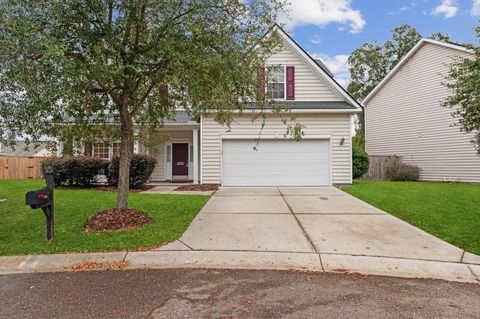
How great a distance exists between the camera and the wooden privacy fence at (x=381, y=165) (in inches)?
797

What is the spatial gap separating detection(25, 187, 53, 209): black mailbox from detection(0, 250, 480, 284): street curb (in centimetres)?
84

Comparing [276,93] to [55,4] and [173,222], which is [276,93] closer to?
[173,222]

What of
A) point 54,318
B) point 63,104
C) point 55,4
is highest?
point 55,4

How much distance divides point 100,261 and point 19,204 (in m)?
5.75

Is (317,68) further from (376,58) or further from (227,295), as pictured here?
(376,58)

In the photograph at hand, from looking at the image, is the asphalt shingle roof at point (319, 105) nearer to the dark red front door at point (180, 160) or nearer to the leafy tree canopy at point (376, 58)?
the dark red front door at point (180, 160)

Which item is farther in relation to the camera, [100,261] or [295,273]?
[100,261]

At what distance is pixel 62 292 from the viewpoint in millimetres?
4027

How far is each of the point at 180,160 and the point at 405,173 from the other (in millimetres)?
12926

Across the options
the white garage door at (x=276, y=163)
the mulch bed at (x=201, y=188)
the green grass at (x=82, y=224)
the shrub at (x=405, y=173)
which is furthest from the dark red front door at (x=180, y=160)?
the shrub at (x=405, y=173)

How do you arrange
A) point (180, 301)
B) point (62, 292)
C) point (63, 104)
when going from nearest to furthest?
point (180, 301), point (62, 292), point (63, 104)

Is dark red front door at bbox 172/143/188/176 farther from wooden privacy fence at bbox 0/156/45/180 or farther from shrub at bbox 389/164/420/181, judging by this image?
shrub at bbox 389/164/420/181

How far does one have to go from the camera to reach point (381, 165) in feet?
67.1

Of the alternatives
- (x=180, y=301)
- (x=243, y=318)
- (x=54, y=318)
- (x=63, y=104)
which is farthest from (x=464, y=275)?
(x=63, y=104)
